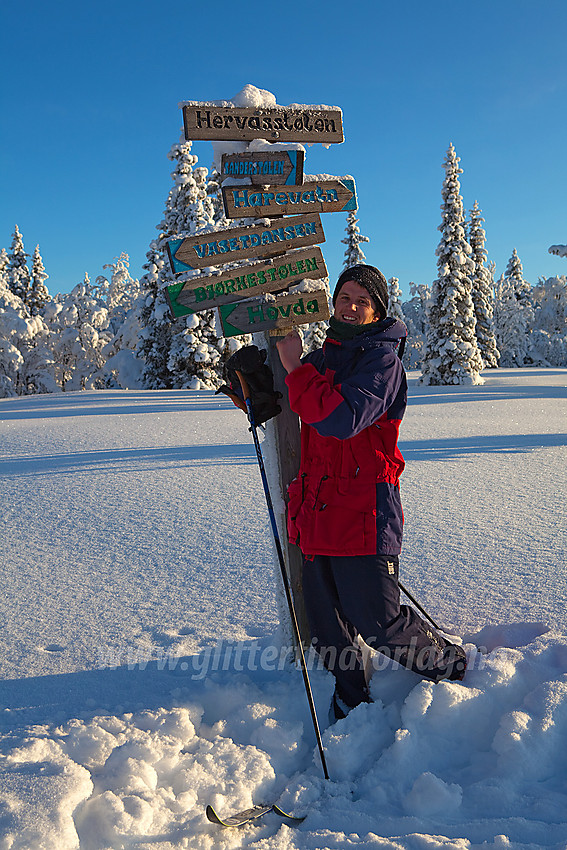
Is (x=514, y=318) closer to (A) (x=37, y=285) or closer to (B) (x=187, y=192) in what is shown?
(B) (x=187, y=192)

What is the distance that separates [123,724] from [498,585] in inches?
91.4

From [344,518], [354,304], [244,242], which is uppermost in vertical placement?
[244,242]

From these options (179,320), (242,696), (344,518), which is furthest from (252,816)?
(179,320)

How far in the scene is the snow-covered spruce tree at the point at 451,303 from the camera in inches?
1016

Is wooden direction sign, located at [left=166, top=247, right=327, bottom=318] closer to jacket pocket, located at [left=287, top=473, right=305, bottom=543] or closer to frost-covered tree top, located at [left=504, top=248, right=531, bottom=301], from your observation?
jacket pocket, located at [left=287, top=473, right=305, bottom=543]

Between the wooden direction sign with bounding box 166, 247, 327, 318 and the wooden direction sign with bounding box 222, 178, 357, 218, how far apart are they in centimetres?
22

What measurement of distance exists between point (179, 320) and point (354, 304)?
72.1 ft

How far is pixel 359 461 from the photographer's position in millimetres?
2348

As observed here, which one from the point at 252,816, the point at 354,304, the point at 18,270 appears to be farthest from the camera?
the point at 18,270

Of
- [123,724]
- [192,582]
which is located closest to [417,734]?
[123,724]

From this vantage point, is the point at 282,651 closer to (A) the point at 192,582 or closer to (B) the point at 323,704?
(B) the point at 323,704

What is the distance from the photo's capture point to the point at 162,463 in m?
7.95

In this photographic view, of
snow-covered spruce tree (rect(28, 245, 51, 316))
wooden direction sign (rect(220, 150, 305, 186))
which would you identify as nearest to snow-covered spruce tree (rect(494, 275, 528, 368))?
snow-covered spruce tree (rect(28, 245, 51, 316))

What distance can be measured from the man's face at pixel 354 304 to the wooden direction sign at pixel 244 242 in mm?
424
